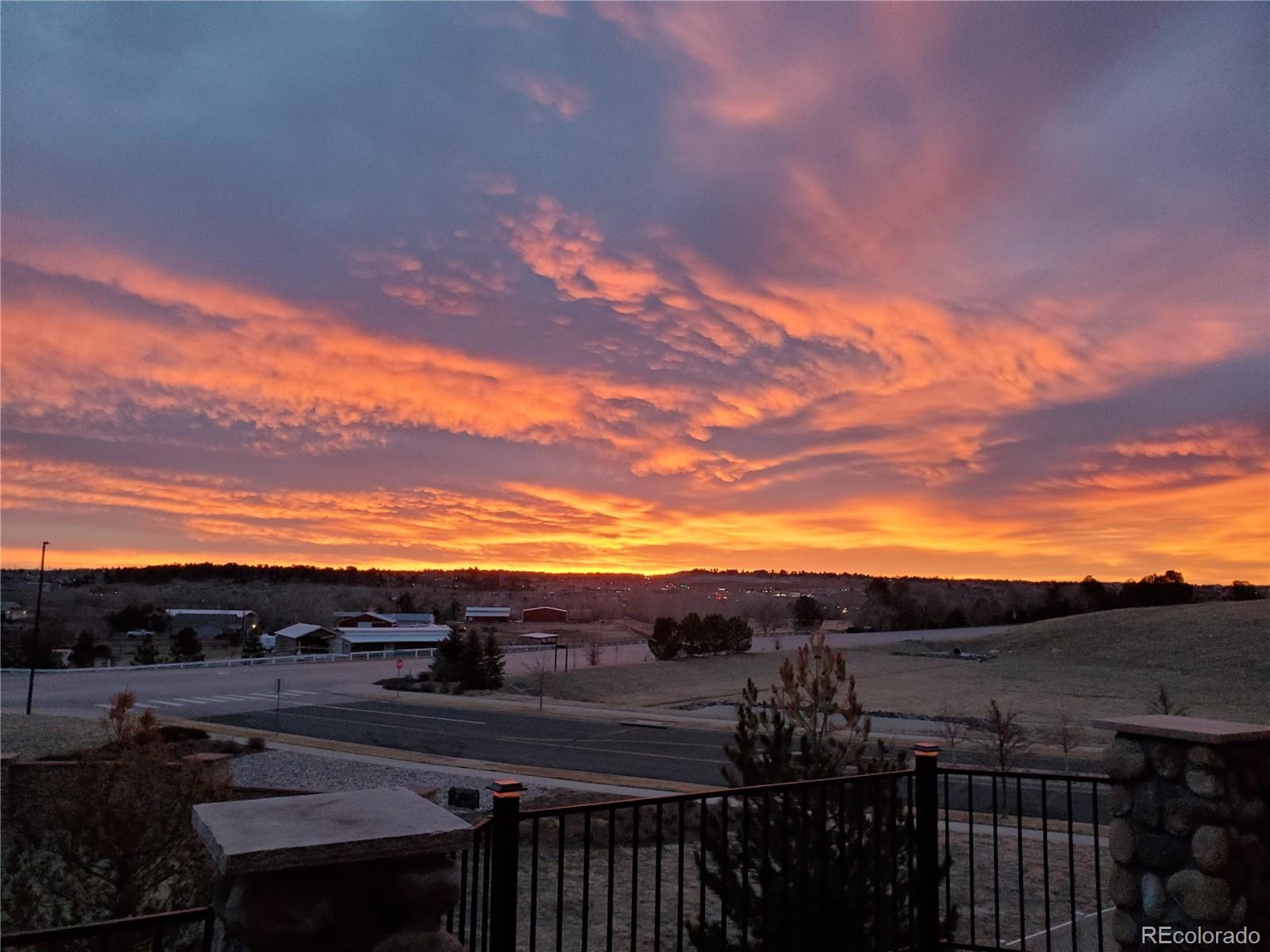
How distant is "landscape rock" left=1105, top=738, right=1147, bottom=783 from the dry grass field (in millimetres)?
33137

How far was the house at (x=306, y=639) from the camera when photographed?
7998 centimetres

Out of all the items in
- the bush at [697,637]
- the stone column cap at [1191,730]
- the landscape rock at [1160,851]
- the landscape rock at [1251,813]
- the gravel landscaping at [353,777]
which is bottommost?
the gravel landscaping at [353,777]

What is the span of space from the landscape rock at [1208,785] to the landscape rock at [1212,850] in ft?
0.62

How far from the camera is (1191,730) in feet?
17.5

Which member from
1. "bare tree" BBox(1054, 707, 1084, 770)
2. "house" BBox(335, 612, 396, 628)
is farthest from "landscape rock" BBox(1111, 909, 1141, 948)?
"house" BBox(335, 612, 396, 628)

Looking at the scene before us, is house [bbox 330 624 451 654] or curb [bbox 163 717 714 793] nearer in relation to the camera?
curb [bbox 163 717 714 793]

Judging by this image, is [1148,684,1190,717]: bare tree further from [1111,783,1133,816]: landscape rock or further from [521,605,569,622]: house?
[521,605,569,622]: house

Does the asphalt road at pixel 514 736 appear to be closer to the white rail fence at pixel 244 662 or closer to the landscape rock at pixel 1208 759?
the landscape rock at pixel 1208 759

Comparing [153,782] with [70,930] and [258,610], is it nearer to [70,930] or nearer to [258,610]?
[70,930]

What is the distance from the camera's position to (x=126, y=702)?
72.1 feet

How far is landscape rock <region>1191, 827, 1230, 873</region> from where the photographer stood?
5195mm

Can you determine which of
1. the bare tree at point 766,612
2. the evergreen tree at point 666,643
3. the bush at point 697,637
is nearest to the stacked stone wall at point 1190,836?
the bush at point 697,637

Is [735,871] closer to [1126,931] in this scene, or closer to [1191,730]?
[1126,931]

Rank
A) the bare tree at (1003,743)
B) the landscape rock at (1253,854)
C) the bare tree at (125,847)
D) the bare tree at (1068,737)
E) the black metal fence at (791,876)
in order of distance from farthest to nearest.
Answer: the bare tree at (1068,737) → the bare tree at (1003,743) → the bare tree at (125,847) → the landscape rock at (1253,854) → the black metal fence at (791,876)
